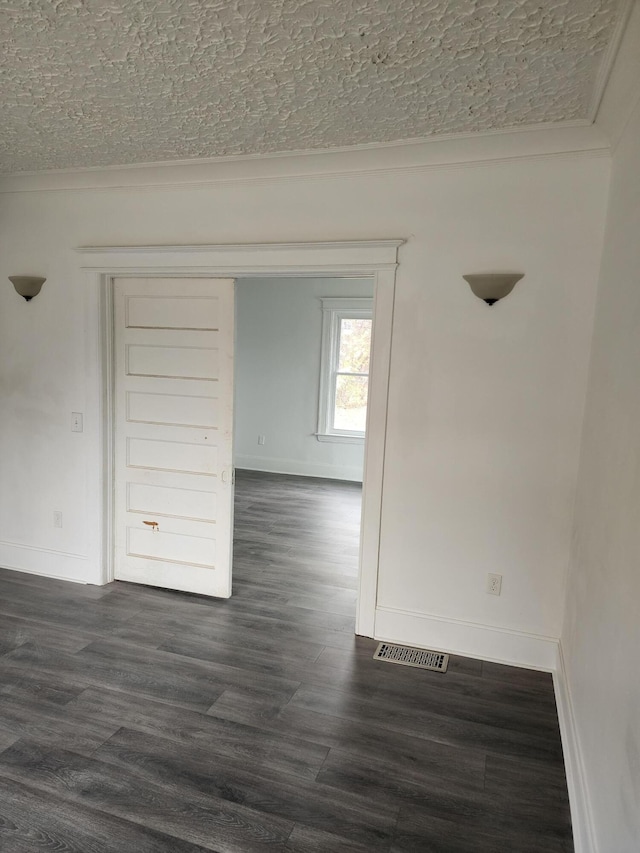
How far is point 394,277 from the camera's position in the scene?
3.07m

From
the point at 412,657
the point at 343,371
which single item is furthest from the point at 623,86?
the point at 343,371

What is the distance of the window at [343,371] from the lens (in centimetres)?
736

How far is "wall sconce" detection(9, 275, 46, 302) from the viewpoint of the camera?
3705mm

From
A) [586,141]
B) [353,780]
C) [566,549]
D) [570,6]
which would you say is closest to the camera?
[570,6]

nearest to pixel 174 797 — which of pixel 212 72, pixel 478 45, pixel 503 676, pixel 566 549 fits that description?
pixel 503 676

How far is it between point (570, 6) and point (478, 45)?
0.33 meters

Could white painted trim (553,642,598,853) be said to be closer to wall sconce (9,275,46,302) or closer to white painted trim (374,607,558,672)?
Result: white painted trim (374,607,558,672)

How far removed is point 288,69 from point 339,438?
5.52 m

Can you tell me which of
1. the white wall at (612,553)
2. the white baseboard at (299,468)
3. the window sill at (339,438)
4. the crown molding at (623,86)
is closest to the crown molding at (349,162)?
the crown molding at (623,86)

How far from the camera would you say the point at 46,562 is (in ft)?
13.2

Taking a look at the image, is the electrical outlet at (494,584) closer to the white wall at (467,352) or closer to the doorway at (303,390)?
the white wall at (467,352)

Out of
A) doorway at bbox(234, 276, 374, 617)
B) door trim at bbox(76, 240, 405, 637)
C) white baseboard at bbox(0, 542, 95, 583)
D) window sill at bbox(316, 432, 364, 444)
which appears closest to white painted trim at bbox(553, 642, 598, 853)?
door trim at bbox(76, 240, 405, 637)

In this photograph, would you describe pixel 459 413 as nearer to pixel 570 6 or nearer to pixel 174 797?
pixel 570 6

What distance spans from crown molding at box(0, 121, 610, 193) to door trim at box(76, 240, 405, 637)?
1.26 feet
